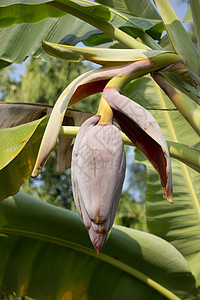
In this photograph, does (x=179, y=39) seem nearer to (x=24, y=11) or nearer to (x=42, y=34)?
(x=24, y=11)

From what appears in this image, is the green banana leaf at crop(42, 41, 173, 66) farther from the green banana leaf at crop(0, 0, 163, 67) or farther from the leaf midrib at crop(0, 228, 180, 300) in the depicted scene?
the leaf midrib at crop(0, 228, 180, 300)

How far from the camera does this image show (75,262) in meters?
1.32

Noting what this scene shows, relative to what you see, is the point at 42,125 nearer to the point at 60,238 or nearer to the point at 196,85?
the point at 196,85

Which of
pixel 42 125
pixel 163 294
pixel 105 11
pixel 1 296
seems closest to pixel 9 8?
pixel 105 11

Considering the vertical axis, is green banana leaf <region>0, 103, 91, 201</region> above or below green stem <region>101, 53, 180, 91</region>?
below

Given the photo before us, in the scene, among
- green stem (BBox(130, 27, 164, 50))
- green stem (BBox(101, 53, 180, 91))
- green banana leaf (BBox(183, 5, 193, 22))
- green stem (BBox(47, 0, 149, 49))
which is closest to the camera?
green stem (BBox(101, 53, 180, 91))

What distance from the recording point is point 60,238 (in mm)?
1288

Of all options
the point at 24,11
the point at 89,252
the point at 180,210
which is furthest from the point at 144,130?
the point at 180,210

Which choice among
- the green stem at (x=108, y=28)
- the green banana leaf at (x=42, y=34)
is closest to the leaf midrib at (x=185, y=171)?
the green banana leaf at (x=42, y=34)

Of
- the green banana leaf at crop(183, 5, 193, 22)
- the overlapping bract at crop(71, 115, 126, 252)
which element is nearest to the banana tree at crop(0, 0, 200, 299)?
the overlapping bract at crop(71, 115, 126, 252)

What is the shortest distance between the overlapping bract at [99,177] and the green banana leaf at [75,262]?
0.78 m

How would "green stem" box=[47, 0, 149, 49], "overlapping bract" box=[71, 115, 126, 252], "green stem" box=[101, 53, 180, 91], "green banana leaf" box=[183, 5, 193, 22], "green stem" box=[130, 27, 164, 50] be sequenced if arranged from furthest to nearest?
1. "green banana leaf" box=[183, 5, 193, 22]
2. "green stem" box=[130, 27, 164, 50]
3. "green stem" box=[47, 0, 149, 49]
4. "green stem" box=[101, 53, 180, 91]
5. "overlapping bract" box=[71, 115, 126, 252]

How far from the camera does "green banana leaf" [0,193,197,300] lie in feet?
4.21

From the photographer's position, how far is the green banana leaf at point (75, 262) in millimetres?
1283
